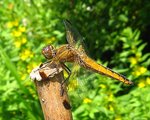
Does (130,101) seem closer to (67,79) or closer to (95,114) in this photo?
(95,114)

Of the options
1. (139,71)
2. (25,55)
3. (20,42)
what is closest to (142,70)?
(139,71)

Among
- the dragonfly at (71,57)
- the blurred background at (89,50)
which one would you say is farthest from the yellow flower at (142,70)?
the dragonfly at (71,57)

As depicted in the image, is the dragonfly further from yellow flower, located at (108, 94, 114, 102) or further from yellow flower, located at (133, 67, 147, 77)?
yellow flower, located at (133, 67, 147, 77)

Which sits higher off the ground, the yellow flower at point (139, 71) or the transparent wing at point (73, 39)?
the yellow flower at point (139, 71)

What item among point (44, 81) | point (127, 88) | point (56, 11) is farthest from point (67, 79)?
point (56, 11)

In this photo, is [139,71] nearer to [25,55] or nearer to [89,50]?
[25,55]

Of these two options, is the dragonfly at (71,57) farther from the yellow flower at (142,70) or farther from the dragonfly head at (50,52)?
the yellow flower at (142,70)
